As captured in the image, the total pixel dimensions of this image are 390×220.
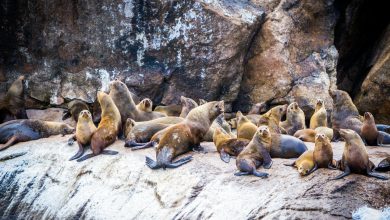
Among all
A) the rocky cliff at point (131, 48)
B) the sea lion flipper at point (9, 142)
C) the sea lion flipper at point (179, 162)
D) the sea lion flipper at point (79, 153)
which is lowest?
the sea lion flipper at point (9, 142)

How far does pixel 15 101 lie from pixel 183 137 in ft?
15.8

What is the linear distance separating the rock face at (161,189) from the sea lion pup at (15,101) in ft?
5.96

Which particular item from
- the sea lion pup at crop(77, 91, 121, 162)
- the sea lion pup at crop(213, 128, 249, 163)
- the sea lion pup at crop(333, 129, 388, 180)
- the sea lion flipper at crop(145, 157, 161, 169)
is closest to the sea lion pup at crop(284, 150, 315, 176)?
the sea lion pup at crop(333, 129, 388, 180)

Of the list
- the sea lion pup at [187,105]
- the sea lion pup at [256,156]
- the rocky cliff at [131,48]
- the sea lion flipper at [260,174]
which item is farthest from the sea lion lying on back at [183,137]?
the rocky cliff at [131,48]

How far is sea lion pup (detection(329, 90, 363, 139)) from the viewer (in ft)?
31.3

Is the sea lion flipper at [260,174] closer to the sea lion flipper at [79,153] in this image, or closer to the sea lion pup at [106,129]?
the sea lion pup at [106,129]

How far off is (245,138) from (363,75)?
6587 millimetres

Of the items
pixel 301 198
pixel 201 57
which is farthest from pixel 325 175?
pixel 201 57

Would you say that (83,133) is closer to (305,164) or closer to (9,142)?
(9,142)

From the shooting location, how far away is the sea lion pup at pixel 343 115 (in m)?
9.55

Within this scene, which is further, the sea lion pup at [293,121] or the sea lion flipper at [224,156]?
the sea lion pup at [293,121]

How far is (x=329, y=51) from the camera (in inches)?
504

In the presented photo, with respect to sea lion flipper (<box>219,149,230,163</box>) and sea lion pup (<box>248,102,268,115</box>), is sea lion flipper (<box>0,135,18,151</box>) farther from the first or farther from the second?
sea lion pup (<box>248,102,268,115</box>)

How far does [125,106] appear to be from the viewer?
10375mm
